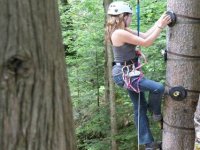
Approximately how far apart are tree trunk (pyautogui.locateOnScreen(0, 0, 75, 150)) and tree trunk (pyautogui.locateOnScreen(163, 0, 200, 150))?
2.07m

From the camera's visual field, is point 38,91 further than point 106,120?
No

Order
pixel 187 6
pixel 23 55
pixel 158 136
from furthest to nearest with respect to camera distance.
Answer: pixel 158 136 → pixel 187 6 → pixel 23 55

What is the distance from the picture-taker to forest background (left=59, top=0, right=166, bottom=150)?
5.53 metres

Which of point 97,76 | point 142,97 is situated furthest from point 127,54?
point 97,76

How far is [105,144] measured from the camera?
6035mm

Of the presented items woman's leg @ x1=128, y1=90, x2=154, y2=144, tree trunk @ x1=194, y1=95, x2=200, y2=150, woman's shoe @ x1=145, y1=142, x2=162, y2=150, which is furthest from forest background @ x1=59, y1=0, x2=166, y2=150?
tree trunk @ x1=194, y1=95, x2=200, y2=150

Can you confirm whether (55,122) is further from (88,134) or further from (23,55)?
(88,134)

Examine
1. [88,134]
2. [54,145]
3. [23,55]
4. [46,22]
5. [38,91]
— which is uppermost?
[46,22]

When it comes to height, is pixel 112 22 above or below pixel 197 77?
above

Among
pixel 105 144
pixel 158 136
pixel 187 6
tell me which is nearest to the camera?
pixel 187 6

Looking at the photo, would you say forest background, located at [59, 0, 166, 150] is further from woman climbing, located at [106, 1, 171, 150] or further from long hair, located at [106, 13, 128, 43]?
long hair, located at [106, 13, 128, 43]

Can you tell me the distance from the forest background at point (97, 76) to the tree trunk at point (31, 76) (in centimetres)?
366

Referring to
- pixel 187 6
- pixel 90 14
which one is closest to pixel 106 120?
pixel 90 14

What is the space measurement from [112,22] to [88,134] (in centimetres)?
345
